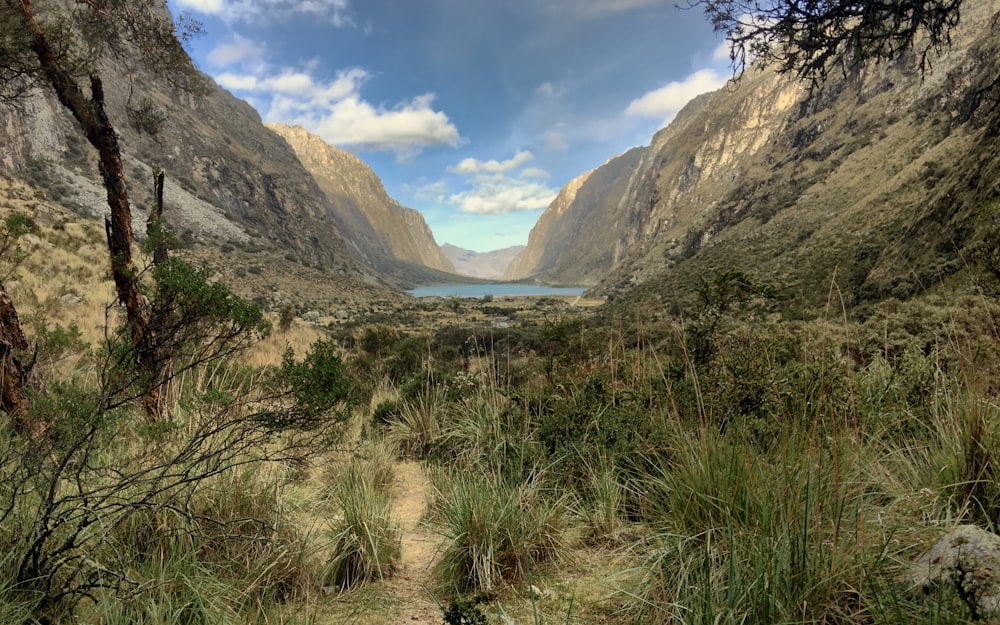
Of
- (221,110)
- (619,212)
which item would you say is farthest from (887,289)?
(619,212)

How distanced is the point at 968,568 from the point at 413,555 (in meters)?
2.74

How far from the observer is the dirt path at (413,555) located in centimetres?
240

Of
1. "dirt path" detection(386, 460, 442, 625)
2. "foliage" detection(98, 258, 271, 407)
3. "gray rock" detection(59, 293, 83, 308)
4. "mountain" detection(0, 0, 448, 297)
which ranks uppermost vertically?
"mountain" detection(0, 0, 448, 297)

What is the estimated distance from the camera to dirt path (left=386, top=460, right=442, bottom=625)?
2398 mm

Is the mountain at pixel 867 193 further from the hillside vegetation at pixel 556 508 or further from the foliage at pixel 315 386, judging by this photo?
the foliage at pixel 315 386

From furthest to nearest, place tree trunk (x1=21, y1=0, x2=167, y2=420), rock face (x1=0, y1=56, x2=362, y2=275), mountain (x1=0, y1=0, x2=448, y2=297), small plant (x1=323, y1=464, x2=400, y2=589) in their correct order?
rock face (x1=0, y1=56, x2=362, y2=275), mountain (x1=0, y1=0, x2=448, y2=297), tree trunk (x1=21, y1=0, x2=167, y2=420), small plant (x1=323, y1=464, x2=400, y2=589)

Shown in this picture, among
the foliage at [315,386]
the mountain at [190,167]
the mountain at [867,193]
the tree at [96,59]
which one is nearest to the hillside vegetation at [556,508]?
the foliage at [315,386]

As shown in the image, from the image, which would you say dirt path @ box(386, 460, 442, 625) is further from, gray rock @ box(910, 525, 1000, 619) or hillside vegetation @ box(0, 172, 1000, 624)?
gray rock @ box(910, 525, 1000, 619)

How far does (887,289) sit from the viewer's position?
14695mm

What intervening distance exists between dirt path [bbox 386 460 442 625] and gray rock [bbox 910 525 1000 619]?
1981mm

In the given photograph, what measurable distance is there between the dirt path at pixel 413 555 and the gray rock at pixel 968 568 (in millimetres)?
1981

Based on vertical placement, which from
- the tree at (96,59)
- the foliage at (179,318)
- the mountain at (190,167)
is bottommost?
the foliage at (179,318)

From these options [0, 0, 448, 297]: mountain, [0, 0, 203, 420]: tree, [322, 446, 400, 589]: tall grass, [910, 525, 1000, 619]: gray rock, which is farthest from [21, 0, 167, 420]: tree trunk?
[910, 525, 1000, 619]: gray rock

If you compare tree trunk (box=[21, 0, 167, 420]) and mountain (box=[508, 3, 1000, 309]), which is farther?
mountain (box=[508, 3, 1000, 309])
